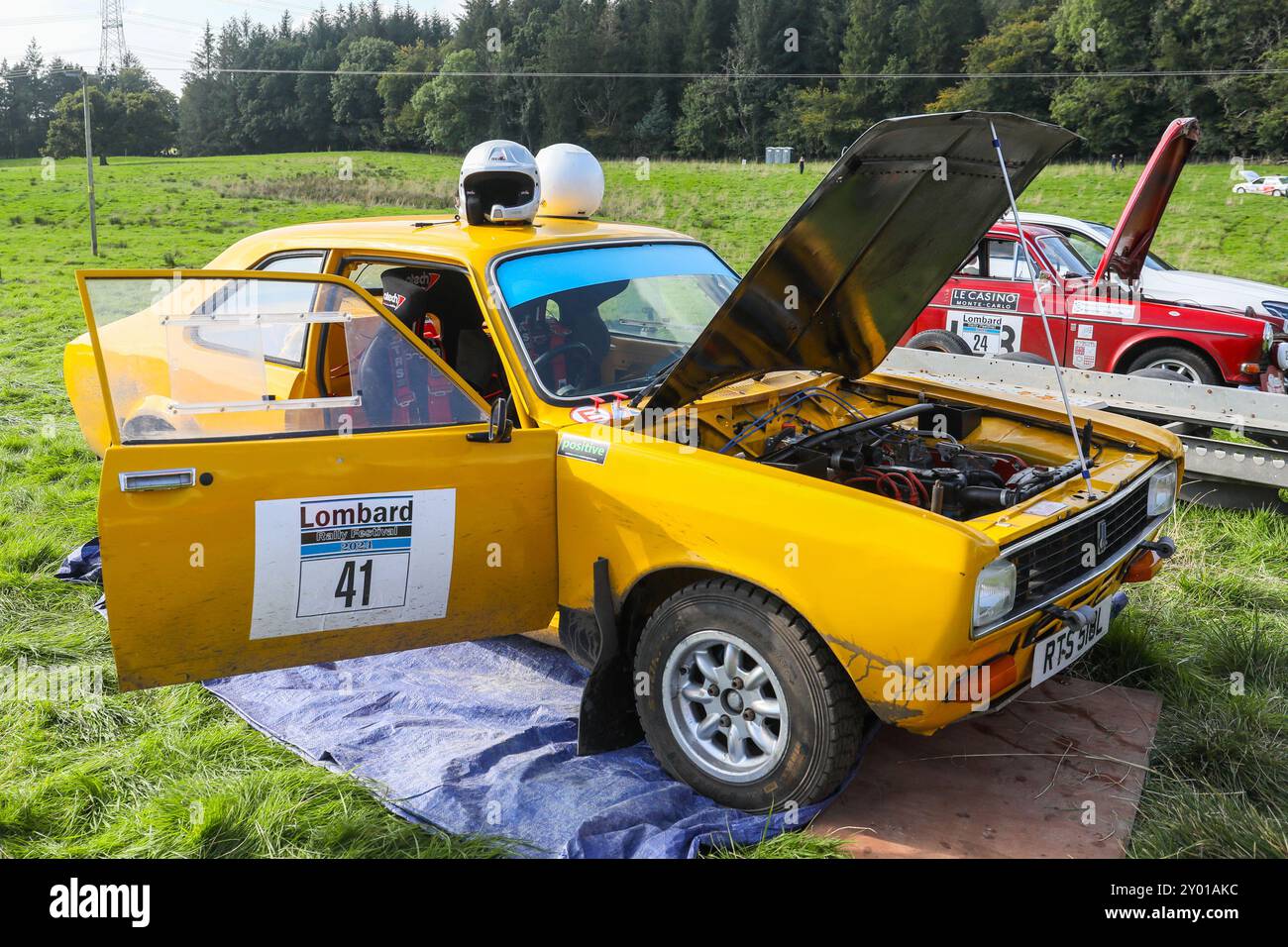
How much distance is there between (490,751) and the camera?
3.55 m

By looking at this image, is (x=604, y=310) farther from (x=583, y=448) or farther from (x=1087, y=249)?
(x=1087, y=249)

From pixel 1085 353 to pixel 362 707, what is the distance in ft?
23.0

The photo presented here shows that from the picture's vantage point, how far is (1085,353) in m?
8.47

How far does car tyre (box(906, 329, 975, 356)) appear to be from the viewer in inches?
330

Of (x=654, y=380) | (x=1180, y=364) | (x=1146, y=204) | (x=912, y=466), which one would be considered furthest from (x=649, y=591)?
(x=1180, y=364)

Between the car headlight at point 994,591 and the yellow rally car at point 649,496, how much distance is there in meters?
0.01

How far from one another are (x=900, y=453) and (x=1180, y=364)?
17.9 feet

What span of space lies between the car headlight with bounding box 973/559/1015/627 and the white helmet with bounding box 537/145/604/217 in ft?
10.6

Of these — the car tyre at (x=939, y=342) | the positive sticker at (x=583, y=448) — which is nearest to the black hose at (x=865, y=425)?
the positive sticker at (x=583, y=448)

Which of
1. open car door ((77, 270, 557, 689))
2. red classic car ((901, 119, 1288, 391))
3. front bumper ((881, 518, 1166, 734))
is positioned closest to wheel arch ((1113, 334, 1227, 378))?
red classic car ((901, 119, 1288, 391))

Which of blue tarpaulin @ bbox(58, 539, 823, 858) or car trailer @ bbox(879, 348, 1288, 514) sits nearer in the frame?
blue tarpaulin @ bbox(58, 539, 823, 858)

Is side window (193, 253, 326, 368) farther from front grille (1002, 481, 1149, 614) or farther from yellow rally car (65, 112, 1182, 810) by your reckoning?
front grille (1002, 481, 1149, 614)

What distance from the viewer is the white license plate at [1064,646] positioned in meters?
3.07

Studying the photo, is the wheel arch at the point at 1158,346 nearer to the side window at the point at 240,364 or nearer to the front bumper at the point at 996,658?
the front bumper at the point at 996,658
